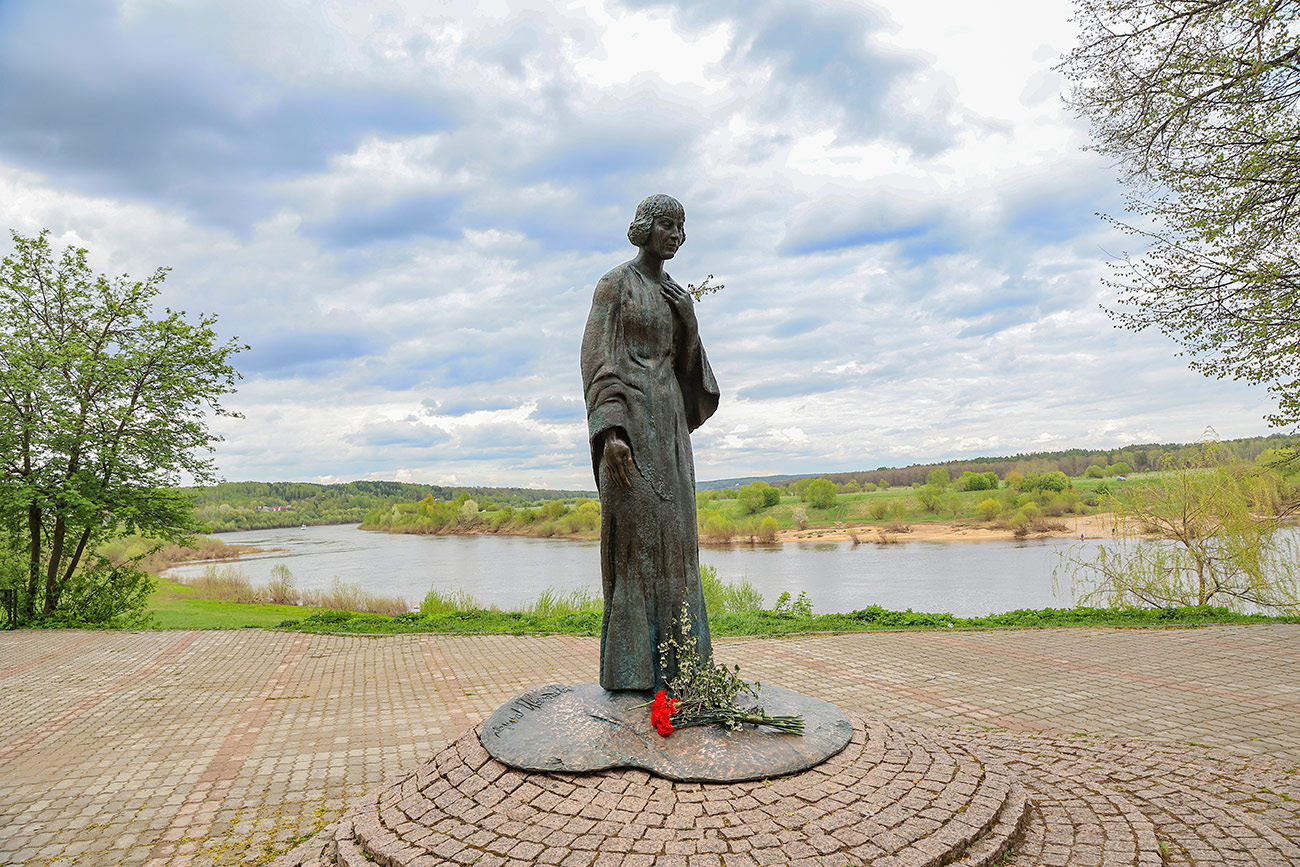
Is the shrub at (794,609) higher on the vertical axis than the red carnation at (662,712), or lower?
lower

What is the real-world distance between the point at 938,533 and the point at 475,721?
29459 millimetres

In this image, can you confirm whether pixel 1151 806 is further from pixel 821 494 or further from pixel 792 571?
pixel 821 494

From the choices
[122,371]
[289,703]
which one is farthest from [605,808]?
[122,371]

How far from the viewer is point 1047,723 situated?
5371mm

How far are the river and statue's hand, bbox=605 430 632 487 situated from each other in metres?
12.4

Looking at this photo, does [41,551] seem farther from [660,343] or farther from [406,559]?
[406,559]

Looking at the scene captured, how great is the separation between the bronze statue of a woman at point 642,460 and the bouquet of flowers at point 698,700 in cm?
7

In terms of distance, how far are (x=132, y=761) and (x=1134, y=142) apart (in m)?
11.6

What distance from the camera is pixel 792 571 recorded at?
21766 millimetres

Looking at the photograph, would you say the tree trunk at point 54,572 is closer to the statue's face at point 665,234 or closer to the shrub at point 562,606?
the shrub at point 562,606

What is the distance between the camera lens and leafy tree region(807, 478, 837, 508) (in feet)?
121

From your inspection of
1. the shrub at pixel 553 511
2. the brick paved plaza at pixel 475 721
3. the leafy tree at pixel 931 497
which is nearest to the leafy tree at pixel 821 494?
the leafy tree at pixel 931 497

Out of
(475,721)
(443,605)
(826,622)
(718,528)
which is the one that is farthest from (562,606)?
(718,528)

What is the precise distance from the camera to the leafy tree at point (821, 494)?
36.9 metres
